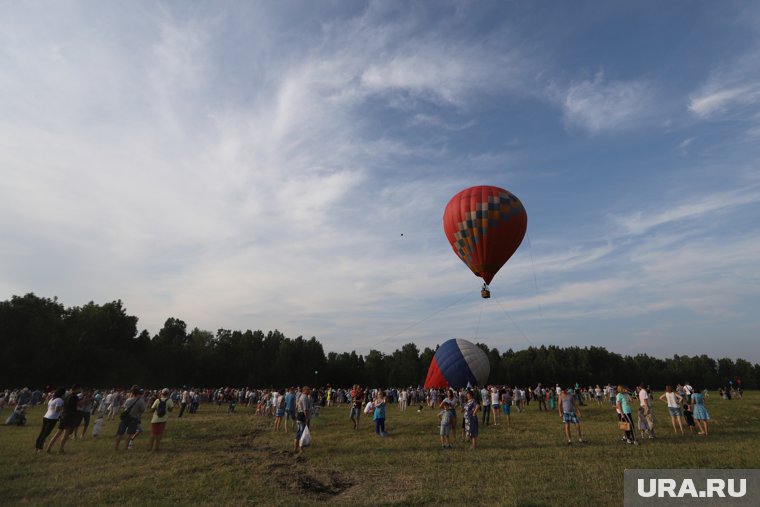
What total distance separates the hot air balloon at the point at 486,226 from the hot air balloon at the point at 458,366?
16445mm

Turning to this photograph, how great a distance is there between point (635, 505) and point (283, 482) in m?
7.09

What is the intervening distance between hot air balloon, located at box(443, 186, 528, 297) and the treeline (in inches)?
2487

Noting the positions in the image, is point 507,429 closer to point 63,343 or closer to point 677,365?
point 63,343

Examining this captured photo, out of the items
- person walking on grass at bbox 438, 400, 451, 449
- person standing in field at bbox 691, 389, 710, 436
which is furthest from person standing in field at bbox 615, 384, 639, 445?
person walking on grass at bbox 438, 400, 451, 449

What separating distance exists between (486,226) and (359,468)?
1793cm

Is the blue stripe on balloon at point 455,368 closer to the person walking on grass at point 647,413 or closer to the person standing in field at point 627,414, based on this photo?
the person walking on grass at point 647,413

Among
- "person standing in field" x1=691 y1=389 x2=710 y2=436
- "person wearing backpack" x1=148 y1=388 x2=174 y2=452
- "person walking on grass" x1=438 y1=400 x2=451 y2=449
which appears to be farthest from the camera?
"person standing in field" x1=691 y1=389 x2=710 y2=436

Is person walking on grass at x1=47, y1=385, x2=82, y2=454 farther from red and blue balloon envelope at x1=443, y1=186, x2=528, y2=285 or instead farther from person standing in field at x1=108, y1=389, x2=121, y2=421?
red and blue balloon envelope at x1=443, y1=186, x2=528, y2=285

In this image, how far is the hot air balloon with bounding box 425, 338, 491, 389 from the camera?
41781 mm

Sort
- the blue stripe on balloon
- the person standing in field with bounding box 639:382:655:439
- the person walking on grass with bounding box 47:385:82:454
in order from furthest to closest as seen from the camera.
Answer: the blue stripe on balloon < the person standing in field with bounding box 639:382:655:439 < the person walking on grass with bounding box 47:385:82:454

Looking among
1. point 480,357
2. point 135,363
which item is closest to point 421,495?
point 480,357

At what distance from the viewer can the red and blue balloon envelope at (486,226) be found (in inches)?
1027

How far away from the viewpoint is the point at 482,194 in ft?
87.1
